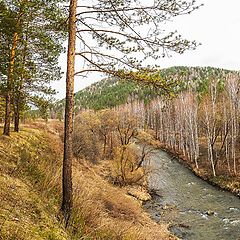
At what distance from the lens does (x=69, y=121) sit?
7180 millimetres

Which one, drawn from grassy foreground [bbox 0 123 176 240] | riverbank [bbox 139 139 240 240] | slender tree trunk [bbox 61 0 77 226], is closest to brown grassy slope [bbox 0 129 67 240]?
grassy foreground [bbox 0 123 176 240]

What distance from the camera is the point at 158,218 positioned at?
18.0 metres

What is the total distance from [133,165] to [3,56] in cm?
1448

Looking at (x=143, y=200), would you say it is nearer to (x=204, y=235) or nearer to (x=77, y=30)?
(x=204, y=235)

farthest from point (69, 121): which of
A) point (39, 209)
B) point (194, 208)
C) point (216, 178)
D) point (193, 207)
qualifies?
point (216, 178)

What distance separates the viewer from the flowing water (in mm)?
16125

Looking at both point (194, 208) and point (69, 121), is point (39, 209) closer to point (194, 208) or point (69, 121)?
point (69, 121)

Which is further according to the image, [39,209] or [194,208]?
[194,208]

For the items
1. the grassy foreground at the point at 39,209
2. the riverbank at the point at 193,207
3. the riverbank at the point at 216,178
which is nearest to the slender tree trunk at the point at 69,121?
the grassy foreground at the point at 39,209

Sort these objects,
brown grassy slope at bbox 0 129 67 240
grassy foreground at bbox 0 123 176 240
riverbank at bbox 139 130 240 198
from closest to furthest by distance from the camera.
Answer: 1. brown grassy slope at bbox 0 129 67 240
2. grassy foreground at bbox 0 123 176 240
3. riverbank at bbox 139 130 240 198

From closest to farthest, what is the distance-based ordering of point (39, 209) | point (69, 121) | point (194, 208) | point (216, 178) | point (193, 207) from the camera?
point (39, 209) → point (69, 121) → point (194, 208) → point (193, 207) → point (216, 178)

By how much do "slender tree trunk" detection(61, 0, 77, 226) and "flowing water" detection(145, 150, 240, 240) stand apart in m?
10.1

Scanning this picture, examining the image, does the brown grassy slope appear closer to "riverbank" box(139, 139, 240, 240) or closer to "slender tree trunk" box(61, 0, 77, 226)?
"slender tree trunk" box(61, 0, 77, 226)

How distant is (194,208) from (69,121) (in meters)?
16.0
